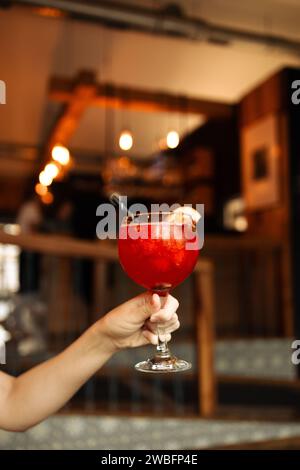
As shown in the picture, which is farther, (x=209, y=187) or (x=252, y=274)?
(x=209, y=187)

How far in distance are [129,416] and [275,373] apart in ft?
9.00

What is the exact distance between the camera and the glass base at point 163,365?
116cm

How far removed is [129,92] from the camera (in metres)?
7.36

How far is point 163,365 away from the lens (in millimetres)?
1185

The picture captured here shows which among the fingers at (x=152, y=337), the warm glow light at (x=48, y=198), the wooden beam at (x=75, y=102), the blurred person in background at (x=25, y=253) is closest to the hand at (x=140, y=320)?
the fingers at (x=152, y=337)

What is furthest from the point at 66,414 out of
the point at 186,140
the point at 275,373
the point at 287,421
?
the point at 186,140

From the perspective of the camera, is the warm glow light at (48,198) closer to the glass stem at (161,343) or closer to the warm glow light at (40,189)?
the warm glow light at (40,189)

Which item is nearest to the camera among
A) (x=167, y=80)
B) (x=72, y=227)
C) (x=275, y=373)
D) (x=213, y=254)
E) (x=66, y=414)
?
(x=66, y=414)

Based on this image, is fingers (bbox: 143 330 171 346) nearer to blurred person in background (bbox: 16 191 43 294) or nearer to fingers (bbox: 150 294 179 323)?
fingers (bbox: 150 294 179 323)

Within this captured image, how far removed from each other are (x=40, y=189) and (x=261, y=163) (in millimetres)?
5459

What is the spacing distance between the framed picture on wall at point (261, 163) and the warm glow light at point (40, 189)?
4.58 meters

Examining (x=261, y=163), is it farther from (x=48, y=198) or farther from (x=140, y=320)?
(x=140, y=320)

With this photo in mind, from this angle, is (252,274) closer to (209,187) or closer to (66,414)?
(209,187)

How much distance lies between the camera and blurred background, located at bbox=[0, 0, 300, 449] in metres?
3.44
